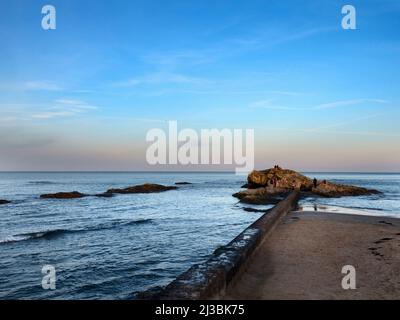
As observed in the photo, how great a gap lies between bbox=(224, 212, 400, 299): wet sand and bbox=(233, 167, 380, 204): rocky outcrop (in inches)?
850

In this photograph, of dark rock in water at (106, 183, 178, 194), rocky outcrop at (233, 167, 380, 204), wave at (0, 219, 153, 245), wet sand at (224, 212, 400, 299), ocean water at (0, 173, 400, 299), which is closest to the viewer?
wet sand at (224, 212, 400, 299)

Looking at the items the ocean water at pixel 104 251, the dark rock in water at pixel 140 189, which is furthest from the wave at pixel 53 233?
the dark rock in water at pixel 140 189

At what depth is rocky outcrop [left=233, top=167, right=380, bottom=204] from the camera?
36594 millimetres

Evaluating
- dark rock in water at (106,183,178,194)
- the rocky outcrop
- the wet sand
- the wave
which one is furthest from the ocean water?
dark rock in water at (106,183,178,194)

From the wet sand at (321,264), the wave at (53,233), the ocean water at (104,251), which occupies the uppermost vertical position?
the wet sand at (321,264)

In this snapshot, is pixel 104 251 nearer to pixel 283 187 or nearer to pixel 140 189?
pixel 283 187

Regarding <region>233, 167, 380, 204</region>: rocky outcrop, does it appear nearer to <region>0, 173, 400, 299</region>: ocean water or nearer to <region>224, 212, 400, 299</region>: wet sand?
<region>0, 173, 400, 299</region>: ocean water

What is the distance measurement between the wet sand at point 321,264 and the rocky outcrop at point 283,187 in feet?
70.8

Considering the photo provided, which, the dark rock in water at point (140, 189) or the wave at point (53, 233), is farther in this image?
the dark rock in water at point (140, 189)

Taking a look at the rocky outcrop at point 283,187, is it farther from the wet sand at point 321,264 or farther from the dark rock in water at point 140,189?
the wet sand at point 321,264

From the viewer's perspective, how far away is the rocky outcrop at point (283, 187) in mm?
36594

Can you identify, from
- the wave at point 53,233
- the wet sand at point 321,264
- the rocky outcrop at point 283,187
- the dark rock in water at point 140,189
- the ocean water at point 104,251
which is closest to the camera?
the wet sand at point 321,264

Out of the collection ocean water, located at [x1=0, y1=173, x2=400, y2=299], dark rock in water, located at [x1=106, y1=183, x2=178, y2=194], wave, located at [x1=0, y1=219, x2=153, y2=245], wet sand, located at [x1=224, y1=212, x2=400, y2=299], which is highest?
wet sand, located at [x1=224, y1=212, x2=400, y2=299]
